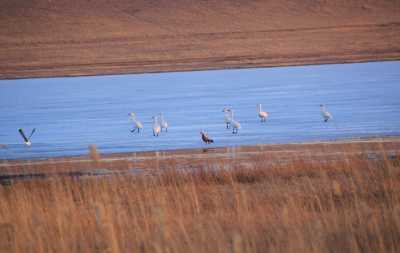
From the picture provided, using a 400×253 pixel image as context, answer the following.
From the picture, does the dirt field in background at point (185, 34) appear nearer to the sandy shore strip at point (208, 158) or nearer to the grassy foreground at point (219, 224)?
the sandy shore strip at point (208, 158)

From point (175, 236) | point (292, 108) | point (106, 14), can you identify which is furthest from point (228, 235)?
point (106, 14)

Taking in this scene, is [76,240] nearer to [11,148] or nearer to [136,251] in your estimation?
[136,251]

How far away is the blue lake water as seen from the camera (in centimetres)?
1678

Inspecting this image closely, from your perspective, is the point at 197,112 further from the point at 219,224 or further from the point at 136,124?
the point at 219,224

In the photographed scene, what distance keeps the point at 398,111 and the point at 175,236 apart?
14.6 metres

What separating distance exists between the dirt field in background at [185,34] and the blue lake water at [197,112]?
56.2 ft

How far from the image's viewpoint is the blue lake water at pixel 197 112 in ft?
55.1

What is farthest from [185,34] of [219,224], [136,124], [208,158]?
[219,224]

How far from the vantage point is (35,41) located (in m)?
74.8

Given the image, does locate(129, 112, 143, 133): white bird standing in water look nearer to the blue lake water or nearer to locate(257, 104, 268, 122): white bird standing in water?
the blue lake water

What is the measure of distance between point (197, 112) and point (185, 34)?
5269 cm

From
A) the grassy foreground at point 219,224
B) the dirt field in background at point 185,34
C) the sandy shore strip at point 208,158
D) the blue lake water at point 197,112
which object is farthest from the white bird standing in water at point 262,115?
the dirt field in background at point 185,34

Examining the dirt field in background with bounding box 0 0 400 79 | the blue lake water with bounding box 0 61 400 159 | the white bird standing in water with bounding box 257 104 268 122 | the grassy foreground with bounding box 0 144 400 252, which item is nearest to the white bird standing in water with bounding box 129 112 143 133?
the blue lake water with bounding box 0 61 400 159

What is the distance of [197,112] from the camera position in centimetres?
2245
